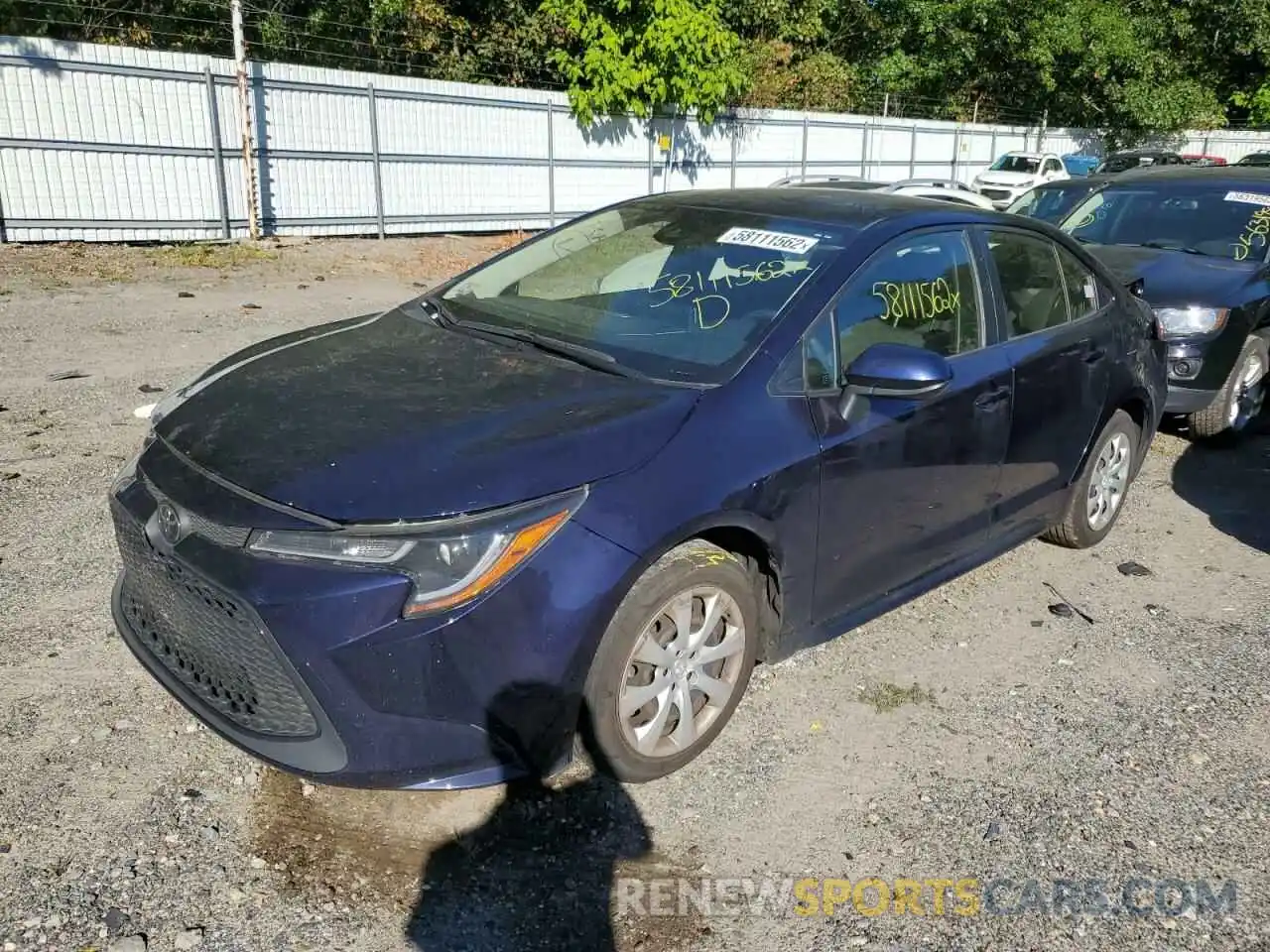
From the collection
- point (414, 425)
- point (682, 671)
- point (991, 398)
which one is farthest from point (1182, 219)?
point (414, 425)

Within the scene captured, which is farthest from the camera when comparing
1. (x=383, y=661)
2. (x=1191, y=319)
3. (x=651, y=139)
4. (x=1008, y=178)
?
(x=1008, y=178)

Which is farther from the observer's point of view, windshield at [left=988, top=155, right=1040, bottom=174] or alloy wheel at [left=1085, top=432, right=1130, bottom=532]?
windshield at [left=988, top=155, right=1040, bottom=174]

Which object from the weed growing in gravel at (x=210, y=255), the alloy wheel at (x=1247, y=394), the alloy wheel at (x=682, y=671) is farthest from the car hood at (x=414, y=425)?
the weed growing in gravel at (x=210, y=255)

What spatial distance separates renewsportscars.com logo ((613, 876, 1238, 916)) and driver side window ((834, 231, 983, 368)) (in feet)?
5.20

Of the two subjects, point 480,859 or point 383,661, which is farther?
point 480,859

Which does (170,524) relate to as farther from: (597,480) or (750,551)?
(750,551)

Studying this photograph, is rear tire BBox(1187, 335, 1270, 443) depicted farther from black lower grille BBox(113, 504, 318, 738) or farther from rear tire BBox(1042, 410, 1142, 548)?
black lower grille BBox(113, 504, 318, 738)

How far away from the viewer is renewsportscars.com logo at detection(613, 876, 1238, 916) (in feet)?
8.77

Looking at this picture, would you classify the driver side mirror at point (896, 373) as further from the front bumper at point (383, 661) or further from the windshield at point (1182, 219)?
the windshield at point (1182, 219)

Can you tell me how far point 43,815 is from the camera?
2801mm

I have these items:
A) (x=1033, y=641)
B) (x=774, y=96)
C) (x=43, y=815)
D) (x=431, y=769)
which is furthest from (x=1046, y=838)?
(x=774, y=96)

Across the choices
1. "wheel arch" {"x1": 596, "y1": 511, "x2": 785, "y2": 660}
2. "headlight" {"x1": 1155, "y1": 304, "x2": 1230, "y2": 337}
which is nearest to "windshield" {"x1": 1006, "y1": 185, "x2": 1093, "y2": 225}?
"headlight" {"x1": 1155, "y1": 304, "x2": 1230, "y2": 337}

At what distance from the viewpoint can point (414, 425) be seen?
2822 millimetres

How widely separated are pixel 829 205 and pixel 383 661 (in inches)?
98.7
